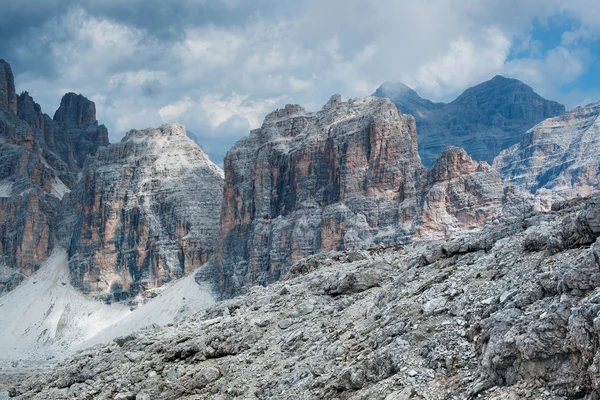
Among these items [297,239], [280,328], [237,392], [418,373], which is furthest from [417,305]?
[297,239]

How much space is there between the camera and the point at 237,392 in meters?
34.8

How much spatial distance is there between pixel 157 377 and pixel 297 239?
14463 centimetres

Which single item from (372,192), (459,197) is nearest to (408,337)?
(459,197)

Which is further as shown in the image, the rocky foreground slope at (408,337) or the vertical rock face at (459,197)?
the vertical rock face at (459,197)

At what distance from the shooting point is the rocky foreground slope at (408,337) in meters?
21.7

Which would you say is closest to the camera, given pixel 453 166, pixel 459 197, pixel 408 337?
pixel 408 337

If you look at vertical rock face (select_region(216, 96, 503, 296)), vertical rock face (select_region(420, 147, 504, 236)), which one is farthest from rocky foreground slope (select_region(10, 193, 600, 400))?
vertical rock face (select_region(216, 96, 503, 296))

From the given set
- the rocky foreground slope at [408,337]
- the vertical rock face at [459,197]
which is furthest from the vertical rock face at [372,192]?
the rocky foreground slope at [408,337]

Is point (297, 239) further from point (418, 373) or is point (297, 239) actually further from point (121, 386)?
point (418, 373)

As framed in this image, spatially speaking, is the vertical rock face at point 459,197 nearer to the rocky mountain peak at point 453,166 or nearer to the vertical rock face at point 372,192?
the rocky mountain peak at point 453,166

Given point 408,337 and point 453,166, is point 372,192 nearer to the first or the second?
point 453,166

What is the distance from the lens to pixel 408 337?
28.1 meters

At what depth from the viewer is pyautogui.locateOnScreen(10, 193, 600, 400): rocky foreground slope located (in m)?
21.7

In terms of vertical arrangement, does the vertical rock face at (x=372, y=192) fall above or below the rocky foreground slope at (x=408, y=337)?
above
